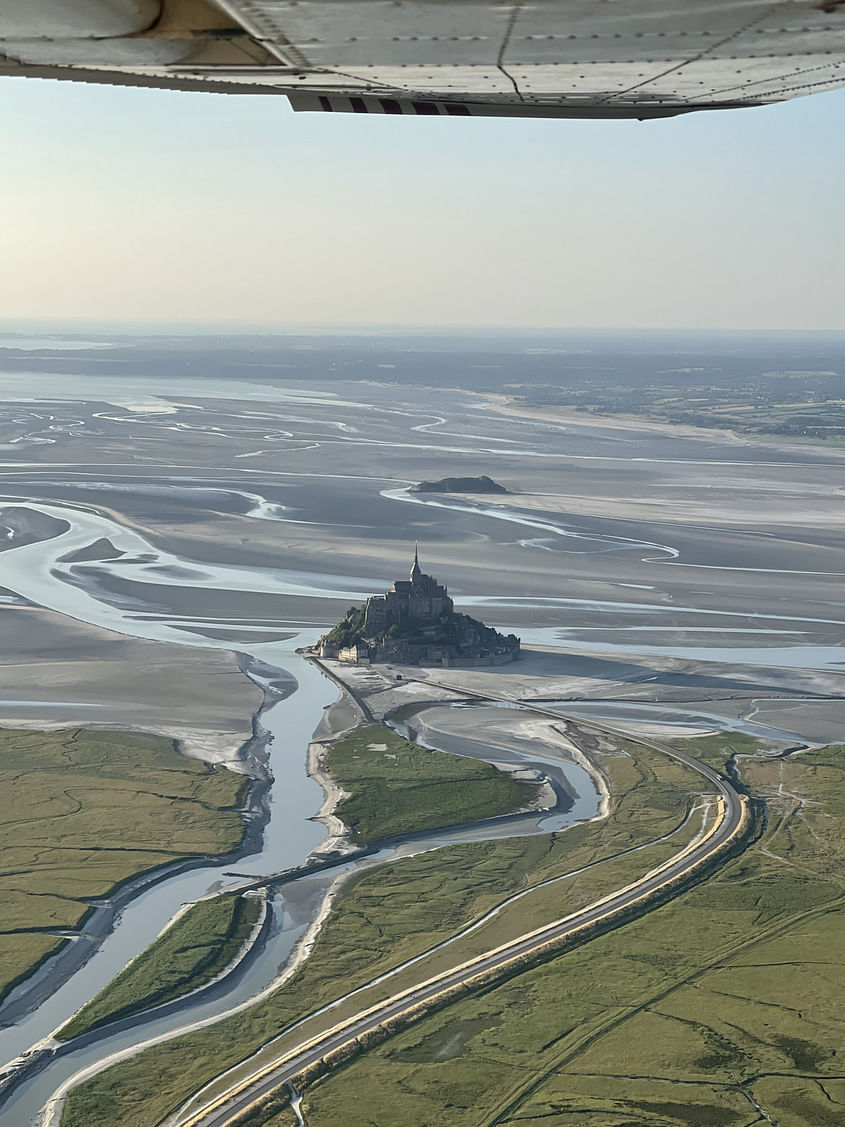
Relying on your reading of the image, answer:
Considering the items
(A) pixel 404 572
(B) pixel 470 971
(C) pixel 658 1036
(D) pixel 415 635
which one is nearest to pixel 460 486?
(A) pixel 404 572

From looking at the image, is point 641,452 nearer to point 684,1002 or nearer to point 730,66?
point 684,1002

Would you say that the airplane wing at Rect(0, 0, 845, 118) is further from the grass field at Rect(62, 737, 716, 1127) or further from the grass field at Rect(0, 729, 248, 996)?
the grass field at Rect(0, 729, 248, 996)

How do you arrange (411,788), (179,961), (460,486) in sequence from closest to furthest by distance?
(179,961) → (411,788) → (460,486)

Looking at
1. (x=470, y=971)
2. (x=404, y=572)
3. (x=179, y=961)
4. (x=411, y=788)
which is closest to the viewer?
(x=470, y=971)

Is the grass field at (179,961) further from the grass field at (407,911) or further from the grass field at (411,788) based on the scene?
the grass field at (411,788)

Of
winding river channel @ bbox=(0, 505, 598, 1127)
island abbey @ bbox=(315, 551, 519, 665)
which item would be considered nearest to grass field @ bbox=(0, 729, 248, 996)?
winding river channel @ bbox=(0, 505, 598, 1127)

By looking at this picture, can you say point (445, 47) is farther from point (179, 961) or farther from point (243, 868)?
point (243, 868)
